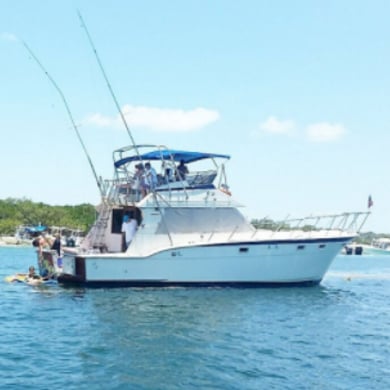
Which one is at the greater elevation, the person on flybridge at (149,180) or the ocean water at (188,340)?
the person on flybridge at (149,180)

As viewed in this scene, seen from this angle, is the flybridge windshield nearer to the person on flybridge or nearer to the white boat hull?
the person on flybridge

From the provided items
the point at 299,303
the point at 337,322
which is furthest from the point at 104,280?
the point at 337,322

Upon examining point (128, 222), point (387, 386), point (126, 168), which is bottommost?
point (387, 386)

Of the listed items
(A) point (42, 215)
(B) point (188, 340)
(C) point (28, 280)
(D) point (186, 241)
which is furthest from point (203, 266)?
(A) point (42, 215)

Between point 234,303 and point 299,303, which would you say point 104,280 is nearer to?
point 234,303

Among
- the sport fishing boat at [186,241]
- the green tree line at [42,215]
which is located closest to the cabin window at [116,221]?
the sport fishing boat at [186,241]

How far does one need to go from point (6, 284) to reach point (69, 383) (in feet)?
47.4

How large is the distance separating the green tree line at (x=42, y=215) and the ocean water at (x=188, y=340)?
7529 cm

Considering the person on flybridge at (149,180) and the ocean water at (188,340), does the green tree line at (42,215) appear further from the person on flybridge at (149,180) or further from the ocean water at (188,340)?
the ocean water at (188,340)

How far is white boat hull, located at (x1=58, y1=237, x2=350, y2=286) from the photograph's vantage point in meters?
22.0

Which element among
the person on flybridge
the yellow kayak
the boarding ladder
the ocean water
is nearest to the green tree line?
the boarding ladder

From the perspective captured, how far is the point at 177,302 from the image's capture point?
63.0ft

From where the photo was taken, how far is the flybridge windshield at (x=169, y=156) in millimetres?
23984

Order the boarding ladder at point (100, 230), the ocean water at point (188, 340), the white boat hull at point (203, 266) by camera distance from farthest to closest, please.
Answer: the boarding ladder at point (100, 230) < the white boat hull at point (203, 266) < the ocean water at point (188, 340)
